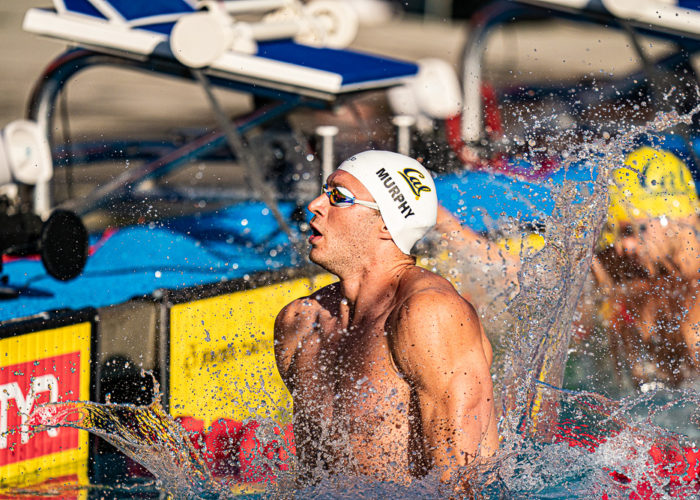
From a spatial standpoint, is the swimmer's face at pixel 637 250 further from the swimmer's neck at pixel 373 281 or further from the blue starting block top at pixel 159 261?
the swimmer's neck at pixel 373 281

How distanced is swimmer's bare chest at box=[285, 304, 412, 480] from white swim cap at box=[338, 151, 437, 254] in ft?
1.01

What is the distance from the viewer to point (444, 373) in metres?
2.70

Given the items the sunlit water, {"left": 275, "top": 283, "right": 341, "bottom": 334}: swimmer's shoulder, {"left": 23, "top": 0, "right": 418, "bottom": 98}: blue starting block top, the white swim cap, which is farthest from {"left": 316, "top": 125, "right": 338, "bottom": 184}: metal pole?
the white swim cap

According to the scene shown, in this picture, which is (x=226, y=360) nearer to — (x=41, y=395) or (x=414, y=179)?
(x=41, y=395)

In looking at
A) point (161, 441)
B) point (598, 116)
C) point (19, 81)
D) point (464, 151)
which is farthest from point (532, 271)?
point (19, 81)

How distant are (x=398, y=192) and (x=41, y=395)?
6.10 ft

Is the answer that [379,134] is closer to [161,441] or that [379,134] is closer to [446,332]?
[161,441]

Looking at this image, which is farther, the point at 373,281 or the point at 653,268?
the point at 653,268

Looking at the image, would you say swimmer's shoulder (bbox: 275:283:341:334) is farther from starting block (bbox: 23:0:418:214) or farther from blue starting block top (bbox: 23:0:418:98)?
blue starting block top (bbox: 23:0:418:98)

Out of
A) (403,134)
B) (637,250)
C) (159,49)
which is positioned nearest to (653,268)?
(637,250)

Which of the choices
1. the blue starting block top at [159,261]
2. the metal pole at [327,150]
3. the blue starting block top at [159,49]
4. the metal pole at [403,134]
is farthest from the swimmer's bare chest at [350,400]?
the metal pole at [403,134]

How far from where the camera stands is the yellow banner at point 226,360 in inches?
176

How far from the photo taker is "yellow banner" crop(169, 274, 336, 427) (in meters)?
4.46

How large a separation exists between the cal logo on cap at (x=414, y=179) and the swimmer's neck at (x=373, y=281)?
0.22 meters
